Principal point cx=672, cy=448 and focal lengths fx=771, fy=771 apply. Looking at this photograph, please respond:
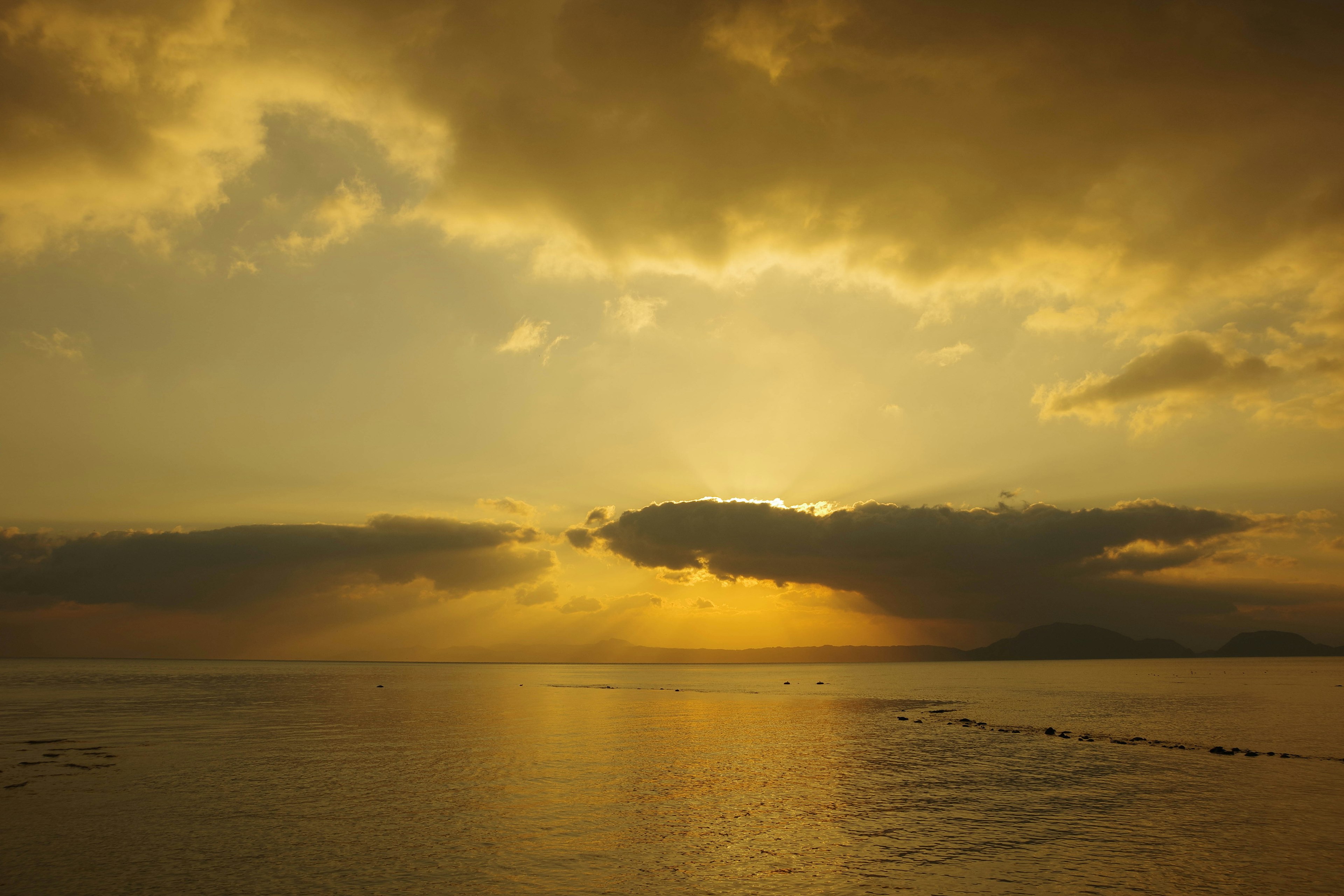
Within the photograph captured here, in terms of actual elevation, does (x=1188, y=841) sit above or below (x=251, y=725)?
above

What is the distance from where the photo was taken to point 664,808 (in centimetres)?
3900

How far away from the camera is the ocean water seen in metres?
27.6

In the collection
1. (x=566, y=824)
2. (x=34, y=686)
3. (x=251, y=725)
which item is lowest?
(x=34, y=686)

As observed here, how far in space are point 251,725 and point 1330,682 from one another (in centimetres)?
23089

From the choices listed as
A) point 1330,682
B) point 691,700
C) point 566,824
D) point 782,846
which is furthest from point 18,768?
point 1330,682

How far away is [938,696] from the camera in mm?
147000

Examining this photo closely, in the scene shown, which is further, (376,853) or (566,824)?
(566,824)

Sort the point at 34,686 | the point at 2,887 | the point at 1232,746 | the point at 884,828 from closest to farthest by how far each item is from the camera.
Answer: the point at 2,887
the point at 884,828
the point at 1232,746
the point at 34,686

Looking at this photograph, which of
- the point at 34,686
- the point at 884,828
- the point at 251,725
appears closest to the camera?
the point at 884,828

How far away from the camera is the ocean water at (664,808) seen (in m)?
27.6

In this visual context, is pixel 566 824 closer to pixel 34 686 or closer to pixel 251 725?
pixel 251 725

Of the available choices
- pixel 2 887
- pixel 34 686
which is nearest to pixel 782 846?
pixel 2 887

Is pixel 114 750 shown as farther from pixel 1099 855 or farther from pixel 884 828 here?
pixel 1099 855

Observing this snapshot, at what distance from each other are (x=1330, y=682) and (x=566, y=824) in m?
227
